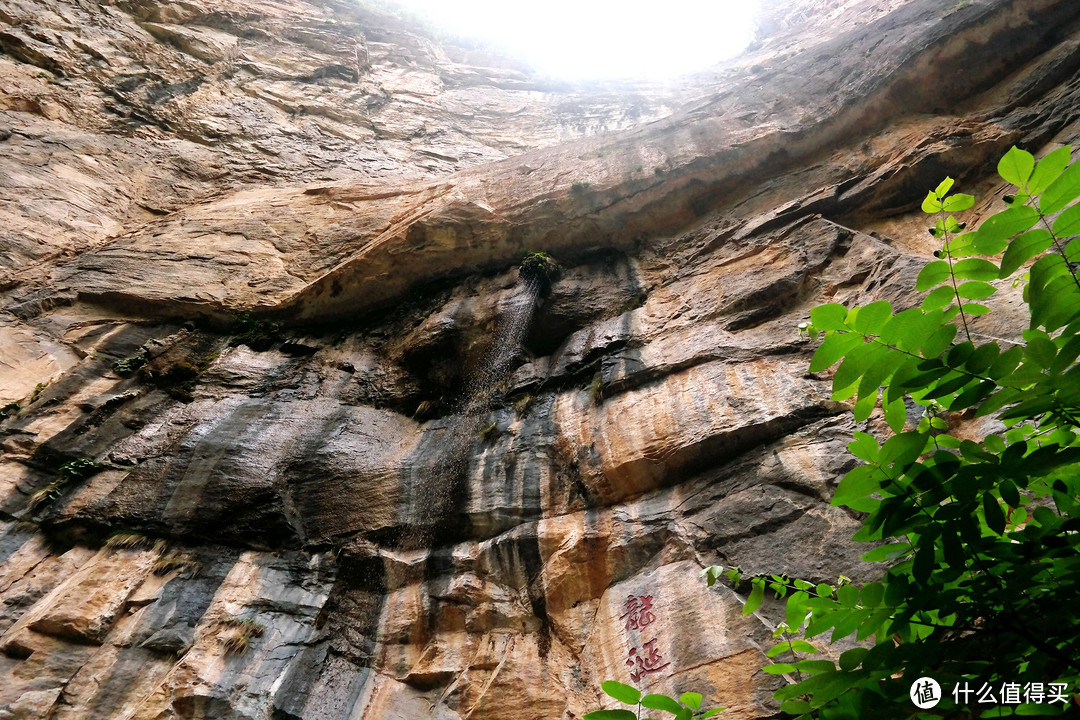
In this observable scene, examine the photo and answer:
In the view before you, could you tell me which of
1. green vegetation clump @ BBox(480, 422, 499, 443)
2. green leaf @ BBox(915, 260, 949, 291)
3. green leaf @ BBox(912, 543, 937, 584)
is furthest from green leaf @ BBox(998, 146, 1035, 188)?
green vegetation clump @ BBox(480, 422, 499, 443)

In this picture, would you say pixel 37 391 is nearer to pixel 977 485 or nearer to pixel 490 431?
pixel 490 431

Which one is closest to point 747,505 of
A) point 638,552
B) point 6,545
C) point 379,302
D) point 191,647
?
point 638,552

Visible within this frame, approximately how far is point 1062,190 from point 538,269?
8719 millimetres

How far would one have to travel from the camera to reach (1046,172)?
5.41 ft

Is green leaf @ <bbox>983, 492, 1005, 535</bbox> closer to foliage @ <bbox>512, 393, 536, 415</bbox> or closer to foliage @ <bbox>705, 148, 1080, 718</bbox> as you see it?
foliage @ <bbox>705, 148, 1080, 718</bbox>

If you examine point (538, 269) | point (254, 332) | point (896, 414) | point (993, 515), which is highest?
point (538, 269)

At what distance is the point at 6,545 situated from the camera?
21.8 feet

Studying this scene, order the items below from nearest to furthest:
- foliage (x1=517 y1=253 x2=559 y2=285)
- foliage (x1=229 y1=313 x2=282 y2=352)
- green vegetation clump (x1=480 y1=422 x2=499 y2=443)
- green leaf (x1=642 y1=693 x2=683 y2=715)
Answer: green leaf (x1=642 y1=693 x2=683 y2=715)
green vegetation clump (x1=480 y1=422 x2=499 y2=443)
foliage (x1=229 y1=313 x2=282 y2=352)
foliage (x1=517 y1=253 x2=559 y2=285)

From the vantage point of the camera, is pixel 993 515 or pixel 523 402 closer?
pixel 993 515

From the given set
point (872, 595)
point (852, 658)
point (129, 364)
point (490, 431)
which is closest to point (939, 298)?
point (872, 595)

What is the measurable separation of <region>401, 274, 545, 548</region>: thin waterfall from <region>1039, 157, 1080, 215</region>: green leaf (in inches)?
257

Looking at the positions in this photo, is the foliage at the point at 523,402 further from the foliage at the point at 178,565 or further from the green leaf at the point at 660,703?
the green leaf at the point at 660,703

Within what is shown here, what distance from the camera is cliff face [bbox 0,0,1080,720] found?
5.71 meters

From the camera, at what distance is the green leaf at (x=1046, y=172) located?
159cm
